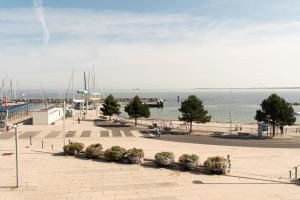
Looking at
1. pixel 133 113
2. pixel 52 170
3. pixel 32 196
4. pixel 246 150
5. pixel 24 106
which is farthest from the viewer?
pixel 24 106

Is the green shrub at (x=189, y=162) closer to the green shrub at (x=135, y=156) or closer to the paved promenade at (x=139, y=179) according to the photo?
the paved promenade at (x=139, y=179)

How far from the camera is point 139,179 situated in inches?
864

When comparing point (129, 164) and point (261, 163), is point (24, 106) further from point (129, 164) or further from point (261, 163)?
point (261, 163)

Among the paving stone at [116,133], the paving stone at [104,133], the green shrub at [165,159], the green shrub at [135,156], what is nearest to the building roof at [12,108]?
the paving stone at [104,133]

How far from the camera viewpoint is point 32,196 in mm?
18750

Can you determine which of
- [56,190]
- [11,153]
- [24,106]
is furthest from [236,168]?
[24,106]

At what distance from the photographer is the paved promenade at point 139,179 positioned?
18844 millimetres

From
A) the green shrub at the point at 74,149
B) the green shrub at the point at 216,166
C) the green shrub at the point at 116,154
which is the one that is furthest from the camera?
the green shrub at the point at 74,149

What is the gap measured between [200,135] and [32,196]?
104 ft

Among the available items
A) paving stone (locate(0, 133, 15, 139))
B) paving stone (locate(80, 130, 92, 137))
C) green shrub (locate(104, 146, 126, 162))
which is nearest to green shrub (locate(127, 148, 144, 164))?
green shrub (locate(104, 146, 126, 162))

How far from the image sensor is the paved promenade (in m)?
18.8

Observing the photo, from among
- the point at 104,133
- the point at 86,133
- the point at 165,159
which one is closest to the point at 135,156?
the point at 165,159

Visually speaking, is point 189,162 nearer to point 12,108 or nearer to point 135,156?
point 135,156

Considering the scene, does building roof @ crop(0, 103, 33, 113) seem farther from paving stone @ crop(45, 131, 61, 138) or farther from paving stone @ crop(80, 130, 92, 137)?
paving stone @ crop(80, 130, 92, 137)
